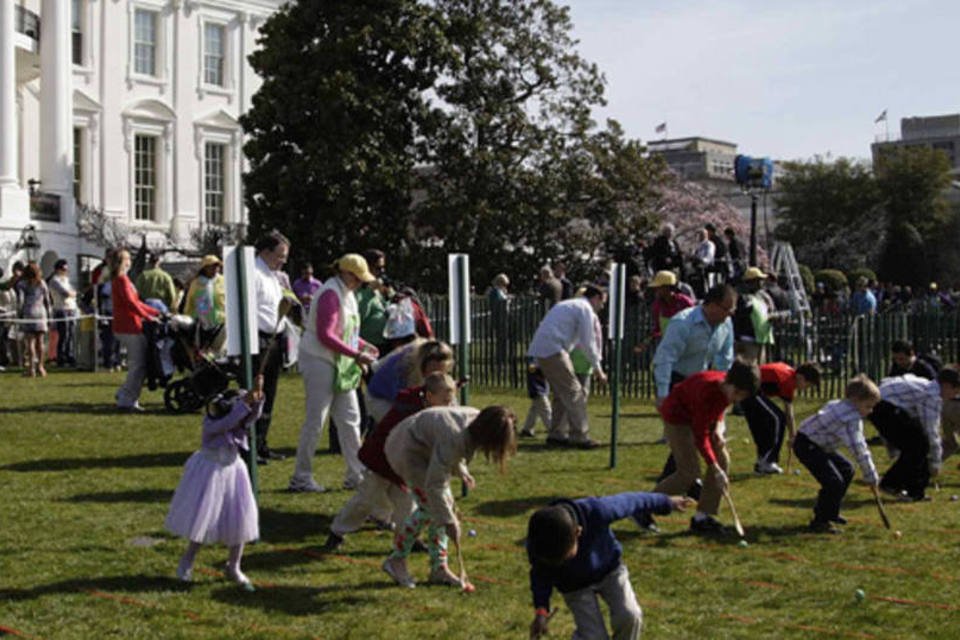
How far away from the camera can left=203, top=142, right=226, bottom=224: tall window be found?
148 ft

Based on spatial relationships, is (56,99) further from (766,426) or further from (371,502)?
(371,502)

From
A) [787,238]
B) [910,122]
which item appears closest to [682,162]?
[910,122]

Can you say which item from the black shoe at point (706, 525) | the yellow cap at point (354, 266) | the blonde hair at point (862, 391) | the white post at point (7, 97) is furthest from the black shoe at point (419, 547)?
the white post at point (7, 97)

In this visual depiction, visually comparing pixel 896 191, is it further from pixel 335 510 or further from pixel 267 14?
pixel 335 510

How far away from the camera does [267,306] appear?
39.3ft

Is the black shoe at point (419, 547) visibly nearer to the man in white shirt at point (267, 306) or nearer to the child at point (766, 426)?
the man in white shirt at point (267, 306)

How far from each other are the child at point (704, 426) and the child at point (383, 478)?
67.8 inches

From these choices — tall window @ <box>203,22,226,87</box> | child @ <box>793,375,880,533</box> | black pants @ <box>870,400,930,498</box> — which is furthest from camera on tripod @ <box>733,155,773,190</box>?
tall window @ <box>203,22,226,87</box>

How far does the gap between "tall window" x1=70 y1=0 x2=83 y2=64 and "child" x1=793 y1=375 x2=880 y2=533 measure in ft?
118

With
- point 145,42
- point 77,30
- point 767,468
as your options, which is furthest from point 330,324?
point 145,42

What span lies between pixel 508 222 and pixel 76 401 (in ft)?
50.0

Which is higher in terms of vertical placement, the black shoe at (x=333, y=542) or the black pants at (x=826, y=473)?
the black pants at (x=826, y=473)

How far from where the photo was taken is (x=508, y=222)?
31016 millimetres

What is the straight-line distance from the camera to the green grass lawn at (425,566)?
278 inches
